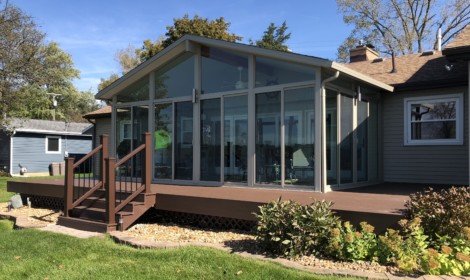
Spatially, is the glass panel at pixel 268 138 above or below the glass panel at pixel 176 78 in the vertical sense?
below

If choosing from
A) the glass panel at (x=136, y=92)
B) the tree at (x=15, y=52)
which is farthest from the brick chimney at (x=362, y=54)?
the tree at (x=15, y=52)

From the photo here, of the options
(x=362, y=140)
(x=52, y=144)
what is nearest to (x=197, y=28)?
(x=52, y=144)

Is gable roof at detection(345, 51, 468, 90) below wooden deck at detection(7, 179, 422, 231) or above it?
above

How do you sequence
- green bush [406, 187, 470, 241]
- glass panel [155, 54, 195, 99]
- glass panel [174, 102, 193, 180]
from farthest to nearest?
glass panel [155, 54, 195, 99], glass panel [174, 102, 193, 180], green bush [406, 187, 470, 241]

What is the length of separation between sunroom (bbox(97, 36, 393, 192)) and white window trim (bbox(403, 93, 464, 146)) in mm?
651

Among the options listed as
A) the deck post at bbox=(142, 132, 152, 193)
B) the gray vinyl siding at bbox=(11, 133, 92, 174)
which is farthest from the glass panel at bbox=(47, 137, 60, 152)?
the deck post at bbox=(142, 132, 152, 193)

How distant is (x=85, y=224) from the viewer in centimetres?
715

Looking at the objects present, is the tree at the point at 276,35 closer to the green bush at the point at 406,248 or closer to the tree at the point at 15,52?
the tree at the point at 15,52

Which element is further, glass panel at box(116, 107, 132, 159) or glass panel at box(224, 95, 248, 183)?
glass panel at box(116, 107, 132, 159)

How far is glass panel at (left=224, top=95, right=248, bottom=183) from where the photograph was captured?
877 centimetres

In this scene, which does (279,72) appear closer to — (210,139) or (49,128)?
(210,139)

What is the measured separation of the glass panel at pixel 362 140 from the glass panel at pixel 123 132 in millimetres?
5757

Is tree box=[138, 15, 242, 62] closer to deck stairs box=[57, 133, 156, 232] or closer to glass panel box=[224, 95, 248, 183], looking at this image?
glass panel box=[224, 95, 248, 183]

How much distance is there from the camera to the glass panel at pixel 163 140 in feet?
33.2
